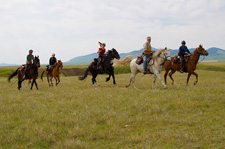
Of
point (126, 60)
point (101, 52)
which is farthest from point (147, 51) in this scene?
point (101, 52)

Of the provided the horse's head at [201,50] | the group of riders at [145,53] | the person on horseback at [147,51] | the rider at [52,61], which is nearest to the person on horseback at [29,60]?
the group of riders at [145,53]

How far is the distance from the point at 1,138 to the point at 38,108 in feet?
10.5

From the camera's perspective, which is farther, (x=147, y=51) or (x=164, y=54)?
(x=147, y=51)

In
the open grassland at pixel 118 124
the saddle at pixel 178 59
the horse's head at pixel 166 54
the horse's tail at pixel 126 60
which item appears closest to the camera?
the open grassland at pixel 118 124

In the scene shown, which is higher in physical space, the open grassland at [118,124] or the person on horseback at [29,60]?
the person on horseback at [29,60]

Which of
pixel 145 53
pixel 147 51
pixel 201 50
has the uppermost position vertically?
pixel 201 50

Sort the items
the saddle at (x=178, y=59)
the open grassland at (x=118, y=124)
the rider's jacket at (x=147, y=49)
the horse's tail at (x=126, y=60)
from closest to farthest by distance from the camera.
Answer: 1. the open grassland at (x=118, y=124)
2. the rider's jacket at (x=147, y=49)
3. the saddle at (x=178, y=59)
4. the horse's tail at (x=126, y=60)

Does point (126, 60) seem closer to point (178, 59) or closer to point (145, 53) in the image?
point (145, 53)

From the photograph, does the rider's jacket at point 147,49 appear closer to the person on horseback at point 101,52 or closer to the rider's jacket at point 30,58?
the person on horseback at point 101,52

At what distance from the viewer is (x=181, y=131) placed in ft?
20.3

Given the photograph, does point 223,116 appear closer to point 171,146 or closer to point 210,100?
point 210,100

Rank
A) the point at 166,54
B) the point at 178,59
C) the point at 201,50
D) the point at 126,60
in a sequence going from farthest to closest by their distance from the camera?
the point at 126,60, the point at 178,59, the point at 201,50, the point at 166,54

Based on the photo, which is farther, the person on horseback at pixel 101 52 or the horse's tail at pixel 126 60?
the horse's tail at pixel 126 60

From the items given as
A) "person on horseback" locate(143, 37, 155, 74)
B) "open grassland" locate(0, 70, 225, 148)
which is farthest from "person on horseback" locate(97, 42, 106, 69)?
"open grassland" locate(0, 70, 225, 148)
